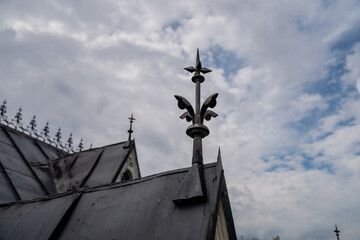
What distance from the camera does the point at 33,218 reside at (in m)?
7.03

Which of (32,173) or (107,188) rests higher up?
(32,173)

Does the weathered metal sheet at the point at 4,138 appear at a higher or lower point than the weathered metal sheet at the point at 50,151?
lower

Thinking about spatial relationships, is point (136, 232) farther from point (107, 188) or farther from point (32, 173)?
point (32, 173)

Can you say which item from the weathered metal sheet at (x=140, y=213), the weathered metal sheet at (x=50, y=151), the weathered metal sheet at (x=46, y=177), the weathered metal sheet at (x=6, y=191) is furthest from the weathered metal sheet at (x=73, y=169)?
the weathered metal sheet at (x=140, y=213)

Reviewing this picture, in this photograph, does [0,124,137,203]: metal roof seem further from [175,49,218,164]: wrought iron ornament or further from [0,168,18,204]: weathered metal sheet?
[175,49,218,164]: wrought iron ornament

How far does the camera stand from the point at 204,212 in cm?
515

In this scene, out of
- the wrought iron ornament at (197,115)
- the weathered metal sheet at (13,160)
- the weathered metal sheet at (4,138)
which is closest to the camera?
the wrought iron ornament at (197,115)

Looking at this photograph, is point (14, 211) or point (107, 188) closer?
point (107, 188)

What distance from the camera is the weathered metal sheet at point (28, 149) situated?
13.3 meters

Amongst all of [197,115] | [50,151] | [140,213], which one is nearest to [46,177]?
[50,151]

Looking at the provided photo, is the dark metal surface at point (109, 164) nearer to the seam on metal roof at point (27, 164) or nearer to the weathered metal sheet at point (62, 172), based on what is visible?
the weathered metal sheet at point (62, 172)

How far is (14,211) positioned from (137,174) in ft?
25.7

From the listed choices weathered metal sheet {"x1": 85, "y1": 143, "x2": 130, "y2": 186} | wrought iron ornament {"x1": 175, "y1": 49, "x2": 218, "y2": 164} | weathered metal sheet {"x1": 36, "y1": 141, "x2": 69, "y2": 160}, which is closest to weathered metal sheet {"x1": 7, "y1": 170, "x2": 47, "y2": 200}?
weathered metal sheet {"x1": 85, "y1": 143, "x2": 130, "y2": 186}

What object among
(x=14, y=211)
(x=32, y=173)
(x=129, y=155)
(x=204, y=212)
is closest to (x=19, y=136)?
(x=32, y=173)
